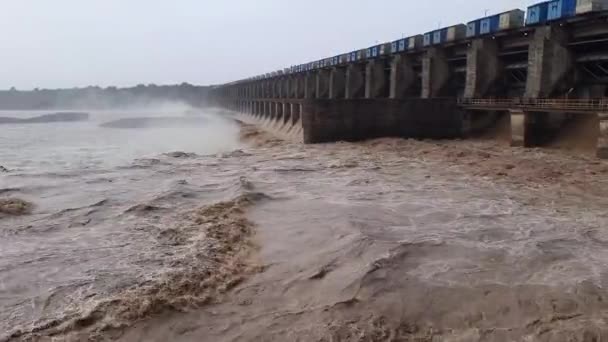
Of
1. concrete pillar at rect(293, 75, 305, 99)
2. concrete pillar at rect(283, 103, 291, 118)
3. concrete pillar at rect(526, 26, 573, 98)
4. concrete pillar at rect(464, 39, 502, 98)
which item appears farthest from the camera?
concrete pillar at rect(293, 75, 305, 99)

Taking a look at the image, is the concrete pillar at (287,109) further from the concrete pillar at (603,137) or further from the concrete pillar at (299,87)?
the concrete pillar at (603,137)

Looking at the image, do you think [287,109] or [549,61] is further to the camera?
[287,109]

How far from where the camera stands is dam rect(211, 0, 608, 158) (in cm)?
1825

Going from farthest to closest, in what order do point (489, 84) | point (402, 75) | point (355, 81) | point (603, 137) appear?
1. point (355, 81)
2. point (402, 75)
3. point (489, 84)
4. point (603, 137)

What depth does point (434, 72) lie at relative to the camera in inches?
1008

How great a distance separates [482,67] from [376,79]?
9.43m

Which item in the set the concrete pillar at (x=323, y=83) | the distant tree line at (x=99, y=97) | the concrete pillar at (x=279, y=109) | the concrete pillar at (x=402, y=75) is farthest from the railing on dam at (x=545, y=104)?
the distant tree line at (x=99, y=97)

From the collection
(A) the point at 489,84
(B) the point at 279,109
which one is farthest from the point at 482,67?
(B) the point at 279,109

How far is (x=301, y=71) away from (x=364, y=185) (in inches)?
1355

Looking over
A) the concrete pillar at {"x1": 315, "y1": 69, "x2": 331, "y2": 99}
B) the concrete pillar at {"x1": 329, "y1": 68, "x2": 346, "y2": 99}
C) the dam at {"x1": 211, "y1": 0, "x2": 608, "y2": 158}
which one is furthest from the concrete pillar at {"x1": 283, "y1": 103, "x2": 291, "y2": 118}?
the concrete pillar at {"x1": 315, "y1": 69, "x2": 331, "y2": 99}

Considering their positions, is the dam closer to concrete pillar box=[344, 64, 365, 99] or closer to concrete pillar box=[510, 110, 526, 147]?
concrete pillar box=[510, 110, 526, 147]

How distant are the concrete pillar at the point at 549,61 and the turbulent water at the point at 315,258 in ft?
20.7

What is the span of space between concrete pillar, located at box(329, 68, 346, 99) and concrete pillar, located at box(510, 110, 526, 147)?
19.3 metres

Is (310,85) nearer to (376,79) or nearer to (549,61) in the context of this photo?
(376,79)
